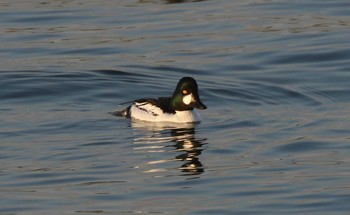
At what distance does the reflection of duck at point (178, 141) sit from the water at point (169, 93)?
3 centimetres

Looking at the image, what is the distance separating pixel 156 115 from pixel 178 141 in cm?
198

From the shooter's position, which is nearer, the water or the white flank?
the water

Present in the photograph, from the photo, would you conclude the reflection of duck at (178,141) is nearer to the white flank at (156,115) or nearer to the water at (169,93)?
the water at (169,93)

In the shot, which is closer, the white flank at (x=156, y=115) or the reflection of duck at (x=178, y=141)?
the reflection of duck at (x=178, y=141)

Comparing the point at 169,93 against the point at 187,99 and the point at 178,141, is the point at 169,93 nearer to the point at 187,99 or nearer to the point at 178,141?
the point at 187,99

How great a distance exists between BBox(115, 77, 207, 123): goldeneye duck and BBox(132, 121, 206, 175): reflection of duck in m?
0.18

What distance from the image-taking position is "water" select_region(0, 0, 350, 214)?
16.4 m

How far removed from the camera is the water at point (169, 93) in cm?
1642

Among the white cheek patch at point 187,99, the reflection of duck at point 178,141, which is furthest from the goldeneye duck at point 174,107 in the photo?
the reflection of duck at point 178,141

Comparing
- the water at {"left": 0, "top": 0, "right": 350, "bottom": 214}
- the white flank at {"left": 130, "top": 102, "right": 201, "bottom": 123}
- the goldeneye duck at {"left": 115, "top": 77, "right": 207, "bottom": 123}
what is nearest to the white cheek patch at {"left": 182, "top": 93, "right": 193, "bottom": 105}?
the goldeneye duck at {"left": 115, "top": 77, "right": 207, "bottom": 123}

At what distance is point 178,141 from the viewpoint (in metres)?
20.6

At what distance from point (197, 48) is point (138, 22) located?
9.68 feet

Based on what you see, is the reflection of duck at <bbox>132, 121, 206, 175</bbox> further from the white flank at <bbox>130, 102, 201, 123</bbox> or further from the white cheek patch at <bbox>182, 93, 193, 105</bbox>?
the white cheek patch at <bbox>182, 93, 193, 105</bbox>

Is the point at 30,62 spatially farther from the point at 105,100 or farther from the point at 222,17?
the point at 222,17
